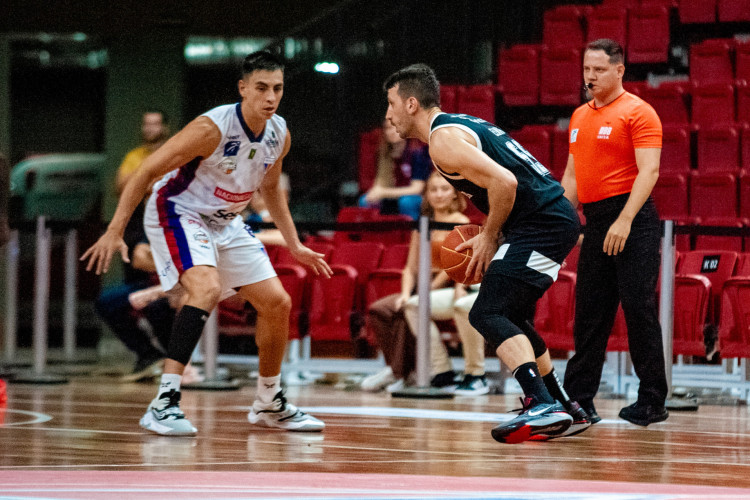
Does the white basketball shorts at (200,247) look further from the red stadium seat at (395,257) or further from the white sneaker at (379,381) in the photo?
the red stadium seat at (395,257)

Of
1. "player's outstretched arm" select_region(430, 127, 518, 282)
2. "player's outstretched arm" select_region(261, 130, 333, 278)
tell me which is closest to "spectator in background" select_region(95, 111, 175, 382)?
"player's outstretched arm" select_region(261, 130, 333, 278)

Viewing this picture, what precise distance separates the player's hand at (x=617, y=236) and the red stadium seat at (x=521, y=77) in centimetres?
653

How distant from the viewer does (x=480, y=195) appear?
14.9 feet

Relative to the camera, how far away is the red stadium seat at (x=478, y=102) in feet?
36.6

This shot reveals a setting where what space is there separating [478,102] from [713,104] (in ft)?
7.48

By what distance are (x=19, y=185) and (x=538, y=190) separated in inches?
340

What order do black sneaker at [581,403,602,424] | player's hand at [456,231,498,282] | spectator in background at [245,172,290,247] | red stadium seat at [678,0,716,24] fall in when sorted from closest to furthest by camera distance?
player's hand at [456,231,498,282], black sneaker at [581,403,602,424], spectator in background at [245,172,290,247], red stadium seat at [678,0,716,24]

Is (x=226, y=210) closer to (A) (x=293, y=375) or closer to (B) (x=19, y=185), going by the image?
(A) (x=293, y=375)

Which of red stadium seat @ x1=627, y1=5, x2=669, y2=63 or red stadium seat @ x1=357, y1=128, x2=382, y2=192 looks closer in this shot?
red stadium seat @ x1=357, y1=128, x2=382, y2=192

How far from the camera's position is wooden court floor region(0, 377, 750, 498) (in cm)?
386

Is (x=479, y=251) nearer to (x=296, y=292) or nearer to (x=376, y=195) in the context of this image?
(x=296, y=292)

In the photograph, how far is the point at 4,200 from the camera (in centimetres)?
652

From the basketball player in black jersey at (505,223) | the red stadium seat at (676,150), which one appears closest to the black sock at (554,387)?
the basketball player in black jersey at (505,223)

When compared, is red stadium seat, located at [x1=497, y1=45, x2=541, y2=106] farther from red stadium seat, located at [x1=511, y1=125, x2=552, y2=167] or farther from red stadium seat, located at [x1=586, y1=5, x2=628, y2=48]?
red stadium seat, located at [x1=511, y1=125, x2=552, y2=167]
